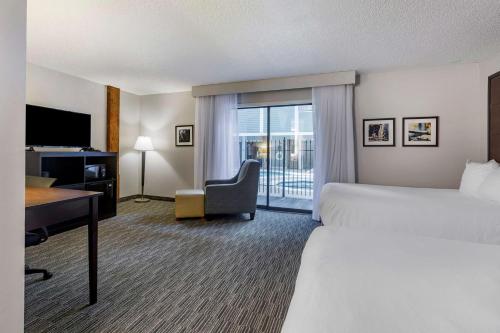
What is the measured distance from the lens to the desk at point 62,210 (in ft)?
4.83

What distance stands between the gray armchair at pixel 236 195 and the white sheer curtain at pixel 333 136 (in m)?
1.06

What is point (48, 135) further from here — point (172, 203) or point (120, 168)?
point (172, 203)

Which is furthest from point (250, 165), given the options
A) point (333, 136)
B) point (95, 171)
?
point (95, 171)

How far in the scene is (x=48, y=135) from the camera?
378cm

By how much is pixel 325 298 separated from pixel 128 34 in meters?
3.15

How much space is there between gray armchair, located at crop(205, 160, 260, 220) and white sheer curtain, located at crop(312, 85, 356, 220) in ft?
3.46

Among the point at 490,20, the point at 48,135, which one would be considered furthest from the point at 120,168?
the point at 490,20

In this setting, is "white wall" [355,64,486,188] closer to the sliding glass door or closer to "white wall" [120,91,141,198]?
the sliding glass door

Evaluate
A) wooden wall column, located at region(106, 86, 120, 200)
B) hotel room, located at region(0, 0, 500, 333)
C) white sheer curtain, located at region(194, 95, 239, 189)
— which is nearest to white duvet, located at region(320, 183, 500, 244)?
hotel room, located at region(0, 0, 500, 333)

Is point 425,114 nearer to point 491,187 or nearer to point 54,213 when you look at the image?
point 491,187

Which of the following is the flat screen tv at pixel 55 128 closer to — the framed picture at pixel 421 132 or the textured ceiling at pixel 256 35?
the textured ceiling at pixel 256 35

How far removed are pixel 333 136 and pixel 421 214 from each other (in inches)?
82.8

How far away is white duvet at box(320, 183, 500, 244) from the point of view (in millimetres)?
2068

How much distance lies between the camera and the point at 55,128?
12.7 ft
